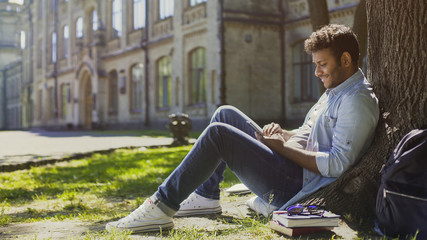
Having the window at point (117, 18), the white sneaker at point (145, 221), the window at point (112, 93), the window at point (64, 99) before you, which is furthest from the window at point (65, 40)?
the white sneaker at point (145, 221)

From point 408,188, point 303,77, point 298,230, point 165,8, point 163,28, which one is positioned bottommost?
point 298,230

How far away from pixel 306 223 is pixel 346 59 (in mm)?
1126

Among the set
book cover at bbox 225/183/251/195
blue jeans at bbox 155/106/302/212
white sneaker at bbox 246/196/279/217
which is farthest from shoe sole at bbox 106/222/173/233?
book cover at bbox 225/183/251/195

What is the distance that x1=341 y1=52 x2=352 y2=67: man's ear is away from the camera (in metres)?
3.38

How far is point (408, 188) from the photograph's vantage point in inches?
112

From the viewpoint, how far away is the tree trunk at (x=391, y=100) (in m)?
3.29

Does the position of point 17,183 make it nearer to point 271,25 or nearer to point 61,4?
point 271,25

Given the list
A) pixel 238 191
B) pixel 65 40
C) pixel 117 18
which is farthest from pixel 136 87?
pixel 238 191

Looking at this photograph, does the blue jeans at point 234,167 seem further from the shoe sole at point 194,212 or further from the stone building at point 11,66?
the stone building at point 11,66

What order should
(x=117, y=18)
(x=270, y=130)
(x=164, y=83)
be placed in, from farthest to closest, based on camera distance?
(x=117, y=18)
(x=164, y=83)
(x=270, y=130)

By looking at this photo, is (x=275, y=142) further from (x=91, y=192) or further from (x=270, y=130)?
(x=91, y=192)

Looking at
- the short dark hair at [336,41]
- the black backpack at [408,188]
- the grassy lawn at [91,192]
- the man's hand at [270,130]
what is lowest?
the grassy lawn at [91,192]

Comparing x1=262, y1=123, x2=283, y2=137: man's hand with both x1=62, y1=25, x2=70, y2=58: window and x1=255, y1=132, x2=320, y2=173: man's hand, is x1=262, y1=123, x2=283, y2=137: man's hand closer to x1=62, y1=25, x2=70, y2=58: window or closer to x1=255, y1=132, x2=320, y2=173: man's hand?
x1=255, y1=132, x2=320, y2=173: man's hand

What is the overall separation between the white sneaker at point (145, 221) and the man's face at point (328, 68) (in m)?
1.43
